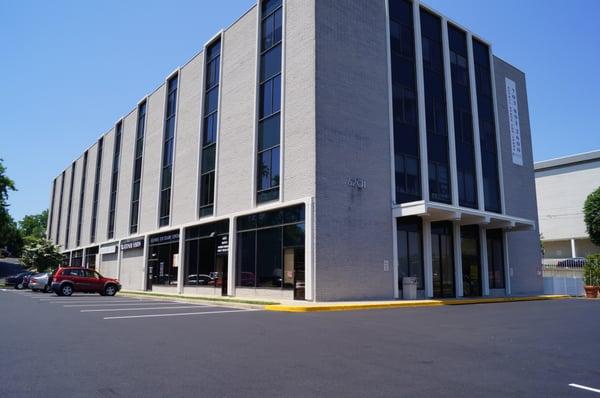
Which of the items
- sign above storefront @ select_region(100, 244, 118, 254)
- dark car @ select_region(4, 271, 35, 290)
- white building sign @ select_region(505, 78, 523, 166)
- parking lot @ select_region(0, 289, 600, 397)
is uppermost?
white building sign @ select_region(505, 78, 523, 166)

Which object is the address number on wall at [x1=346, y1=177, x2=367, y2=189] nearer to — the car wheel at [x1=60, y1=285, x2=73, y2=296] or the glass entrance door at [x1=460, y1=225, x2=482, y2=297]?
the glass entrance door at [x1=460, y1=225, x2=482, y2=297]

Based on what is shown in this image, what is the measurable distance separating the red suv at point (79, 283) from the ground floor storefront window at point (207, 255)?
15.7ft

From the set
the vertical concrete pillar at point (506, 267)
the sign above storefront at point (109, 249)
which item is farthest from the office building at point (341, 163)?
the sign above storefront at point (109, 249)

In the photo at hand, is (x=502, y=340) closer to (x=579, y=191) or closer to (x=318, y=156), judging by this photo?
(x=318, y=156)

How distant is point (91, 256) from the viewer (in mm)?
49312

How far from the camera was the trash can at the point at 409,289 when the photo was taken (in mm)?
21984

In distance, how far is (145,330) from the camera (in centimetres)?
1055

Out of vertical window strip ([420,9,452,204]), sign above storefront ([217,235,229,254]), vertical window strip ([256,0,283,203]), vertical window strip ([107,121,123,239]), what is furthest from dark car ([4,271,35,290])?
vertical window strip ([420,9,452,204])

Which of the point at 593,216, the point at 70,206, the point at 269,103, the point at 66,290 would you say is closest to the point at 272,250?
the point at 269,103

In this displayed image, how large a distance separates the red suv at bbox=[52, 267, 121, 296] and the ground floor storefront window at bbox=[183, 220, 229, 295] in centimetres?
479

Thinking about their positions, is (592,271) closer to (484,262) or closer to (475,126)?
(484,262)

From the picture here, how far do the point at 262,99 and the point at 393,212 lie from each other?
964 cm

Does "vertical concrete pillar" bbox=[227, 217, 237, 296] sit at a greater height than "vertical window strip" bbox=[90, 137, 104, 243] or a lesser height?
lesser

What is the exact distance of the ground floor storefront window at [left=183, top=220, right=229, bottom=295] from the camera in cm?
2622
